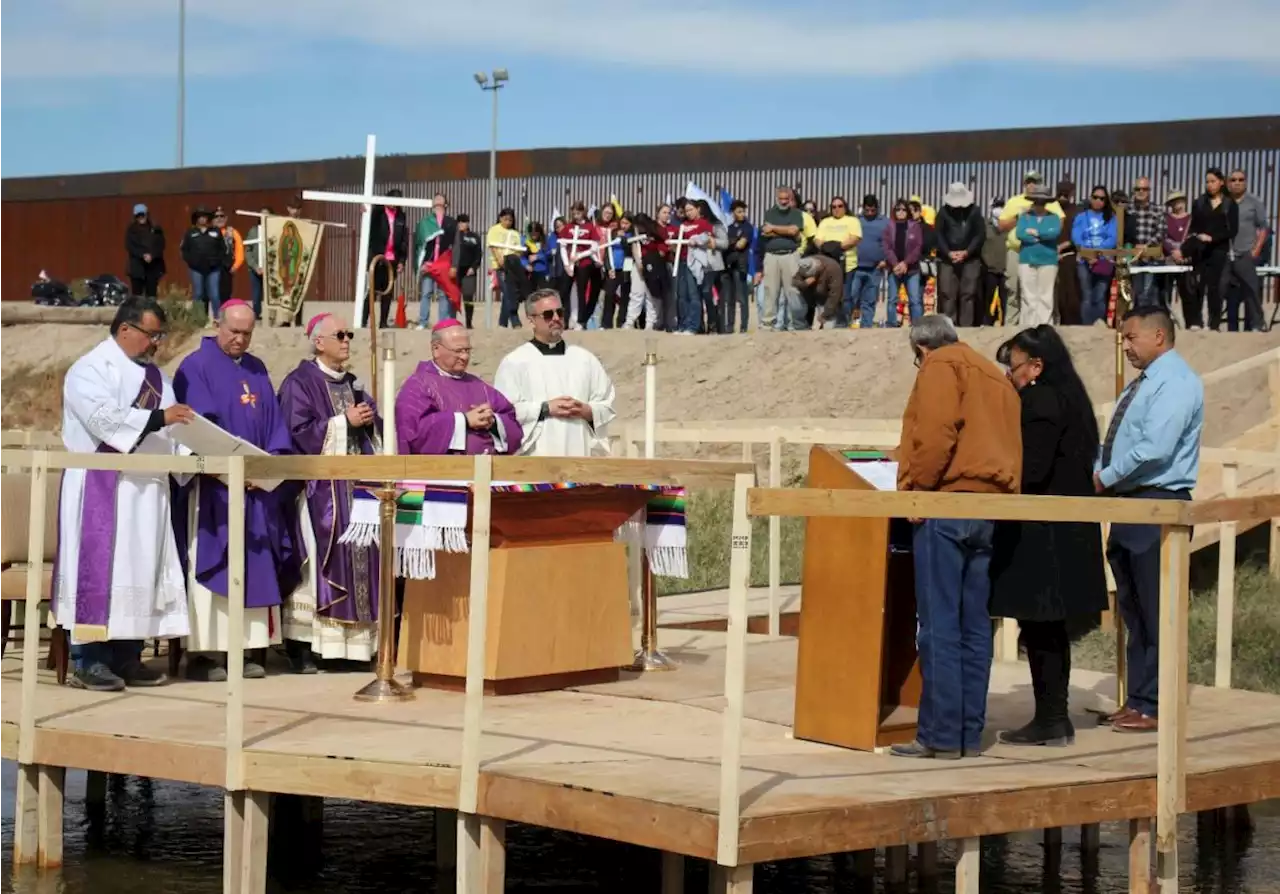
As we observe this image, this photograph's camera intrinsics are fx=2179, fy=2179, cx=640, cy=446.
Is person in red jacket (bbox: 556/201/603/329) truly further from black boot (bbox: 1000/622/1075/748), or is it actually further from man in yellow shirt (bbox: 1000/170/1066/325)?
black boot (bbox: 1000/622/1075/748)

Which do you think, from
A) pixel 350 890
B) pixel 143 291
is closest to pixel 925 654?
pixel 350 890

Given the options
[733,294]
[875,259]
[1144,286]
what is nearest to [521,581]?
[1144,286]

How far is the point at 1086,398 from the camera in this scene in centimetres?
853

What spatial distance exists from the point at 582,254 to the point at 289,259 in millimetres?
3877

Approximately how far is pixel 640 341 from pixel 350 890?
1784 cm

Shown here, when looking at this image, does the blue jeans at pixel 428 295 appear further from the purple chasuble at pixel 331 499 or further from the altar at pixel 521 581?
the altar at pixel 521 581

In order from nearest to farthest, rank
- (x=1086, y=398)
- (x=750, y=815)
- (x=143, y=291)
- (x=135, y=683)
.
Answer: (x=750, y=815), (x=1086, y=398), (x=135, y=683), (x=143, y=291)

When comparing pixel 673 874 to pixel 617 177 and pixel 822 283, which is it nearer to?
pixel 822 283

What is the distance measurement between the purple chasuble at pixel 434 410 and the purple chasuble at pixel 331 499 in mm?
439

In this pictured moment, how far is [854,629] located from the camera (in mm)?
8195

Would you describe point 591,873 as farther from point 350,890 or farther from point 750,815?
point 750,815

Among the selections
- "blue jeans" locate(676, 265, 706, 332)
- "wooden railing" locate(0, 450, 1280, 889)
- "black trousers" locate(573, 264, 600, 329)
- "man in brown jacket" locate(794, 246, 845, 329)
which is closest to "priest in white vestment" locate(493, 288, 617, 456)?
"wooden railing" locate(0, 450, 1280, 889)

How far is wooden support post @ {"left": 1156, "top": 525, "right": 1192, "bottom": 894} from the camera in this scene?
748 centimetres

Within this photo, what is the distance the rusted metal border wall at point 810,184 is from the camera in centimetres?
2795
